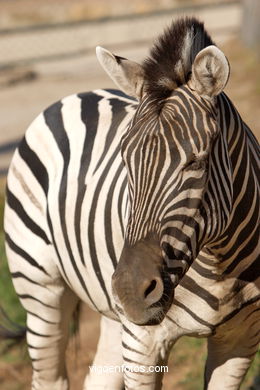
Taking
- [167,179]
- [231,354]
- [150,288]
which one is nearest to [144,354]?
[231,354]

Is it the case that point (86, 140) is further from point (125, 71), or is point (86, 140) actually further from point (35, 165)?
point (125, 71)

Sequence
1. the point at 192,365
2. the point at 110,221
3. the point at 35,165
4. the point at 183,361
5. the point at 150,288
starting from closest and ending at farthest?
the point at 150,288 → the point at 110,221 → the point at 35,165 → the point at 192,365 → the point at 183,361

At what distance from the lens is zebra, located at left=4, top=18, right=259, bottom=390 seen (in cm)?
328

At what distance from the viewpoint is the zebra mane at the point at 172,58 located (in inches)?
134

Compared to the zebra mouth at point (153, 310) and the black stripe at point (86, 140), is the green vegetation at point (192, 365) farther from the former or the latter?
the zebra mouth at point (153, 310)

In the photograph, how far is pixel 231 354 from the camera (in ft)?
13.6

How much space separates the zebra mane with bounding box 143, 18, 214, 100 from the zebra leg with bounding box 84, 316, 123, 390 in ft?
6.15

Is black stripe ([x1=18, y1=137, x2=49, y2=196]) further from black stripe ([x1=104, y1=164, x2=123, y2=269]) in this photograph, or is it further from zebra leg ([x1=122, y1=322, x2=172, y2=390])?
zebra leg ([x1=122, y1=322, x2=172, y2=390])

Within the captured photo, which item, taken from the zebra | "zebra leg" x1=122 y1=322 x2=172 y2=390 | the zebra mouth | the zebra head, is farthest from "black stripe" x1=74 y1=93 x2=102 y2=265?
the zebra mouth

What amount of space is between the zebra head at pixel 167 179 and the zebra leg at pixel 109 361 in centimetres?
168

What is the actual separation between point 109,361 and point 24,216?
37.1 inches

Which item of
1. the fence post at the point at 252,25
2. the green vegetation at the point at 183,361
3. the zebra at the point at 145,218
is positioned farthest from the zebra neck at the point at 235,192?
the fence post at the point at 252,25

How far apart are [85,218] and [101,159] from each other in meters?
0.31

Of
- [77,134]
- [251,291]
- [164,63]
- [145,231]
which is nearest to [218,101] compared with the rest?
[164,63]
